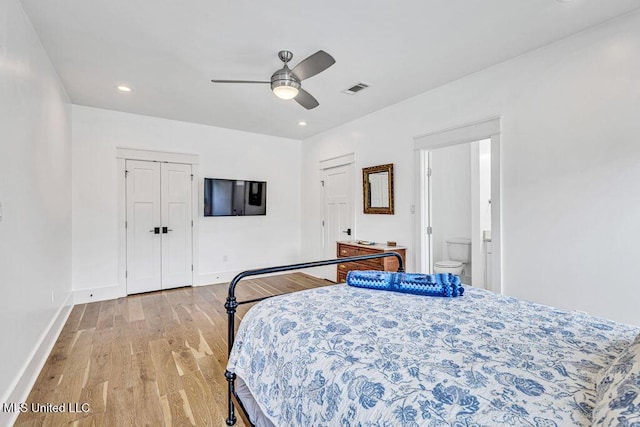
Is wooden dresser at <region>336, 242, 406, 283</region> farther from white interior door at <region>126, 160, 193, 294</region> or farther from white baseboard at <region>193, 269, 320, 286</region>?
white interior door at <region>126, 160, 193, 294</region>

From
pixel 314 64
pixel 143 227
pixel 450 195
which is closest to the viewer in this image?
pixel 314 64

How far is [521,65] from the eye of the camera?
2.79m

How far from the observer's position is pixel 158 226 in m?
4.73

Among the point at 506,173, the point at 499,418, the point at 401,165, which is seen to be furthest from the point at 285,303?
the point at 401,165

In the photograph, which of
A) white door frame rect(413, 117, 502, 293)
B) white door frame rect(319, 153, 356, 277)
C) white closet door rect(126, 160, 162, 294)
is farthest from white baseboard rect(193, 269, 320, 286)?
white door frame rect(413, 117, 502, 293)

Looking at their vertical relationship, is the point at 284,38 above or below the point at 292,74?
above

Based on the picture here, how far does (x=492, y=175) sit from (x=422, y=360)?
8.45 feet

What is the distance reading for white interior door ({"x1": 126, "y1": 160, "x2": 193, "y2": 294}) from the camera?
455 cm

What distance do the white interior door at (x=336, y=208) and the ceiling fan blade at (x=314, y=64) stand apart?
8.16ft

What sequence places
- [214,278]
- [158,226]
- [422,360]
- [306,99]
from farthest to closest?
[214,278]
[158,226]
[306,99]
[422,360]

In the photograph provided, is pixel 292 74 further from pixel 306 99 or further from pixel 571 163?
pixel 571 163

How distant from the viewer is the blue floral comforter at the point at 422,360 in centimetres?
85

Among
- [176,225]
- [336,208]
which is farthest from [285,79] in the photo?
[176,225]

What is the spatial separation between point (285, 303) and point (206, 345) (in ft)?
5.14
